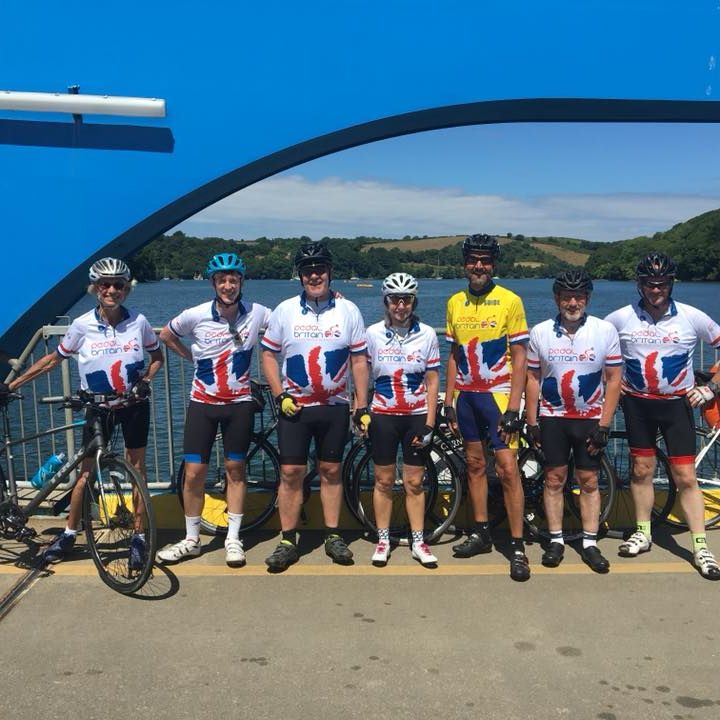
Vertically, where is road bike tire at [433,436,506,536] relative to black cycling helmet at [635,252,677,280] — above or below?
below

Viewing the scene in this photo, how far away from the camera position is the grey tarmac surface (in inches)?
Answer: 115

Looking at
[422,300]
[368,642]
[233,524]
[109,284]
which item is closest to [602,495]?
[368,642]

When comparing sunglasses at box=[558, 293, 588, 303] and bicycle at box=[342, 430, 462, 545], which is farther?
bicycle at box=[342, 430, 462, 545]

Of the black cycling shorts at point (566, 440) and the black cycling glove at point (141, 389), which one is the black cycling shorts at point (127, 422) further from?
the black cycling shorts at point (566, 440)

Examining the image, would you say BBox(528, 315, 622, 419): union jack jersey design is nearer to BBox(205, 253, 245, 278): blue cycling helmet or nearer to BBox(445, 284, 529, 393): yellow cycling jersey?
BBox(445, 284, 529, 393): yellow cycling jersey

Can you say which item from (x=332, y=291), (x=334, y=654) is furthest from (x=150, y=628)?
(x=332, y=291)

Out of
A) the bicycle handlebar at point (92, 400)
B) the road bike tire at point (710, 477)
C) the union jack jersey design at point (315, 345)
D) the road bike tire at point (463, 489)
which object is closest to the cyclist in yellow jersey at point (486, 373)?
the road bike tire at point (463, 489)

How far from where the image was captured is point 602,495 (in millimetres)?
5207

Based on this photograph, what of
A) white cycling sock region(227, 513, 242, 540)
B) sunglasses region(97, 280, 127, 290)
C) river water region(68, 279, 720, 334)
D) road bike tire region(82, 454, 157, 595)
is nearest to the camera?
road bike tire region(82, 454, 157, 595)

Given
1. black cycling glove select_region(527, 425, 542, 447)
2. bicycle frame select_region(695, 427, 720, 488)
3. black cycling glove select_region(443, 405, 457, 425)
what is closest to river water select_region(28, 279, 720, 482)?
black cycling glove select_region(443, 405, 457, 425)

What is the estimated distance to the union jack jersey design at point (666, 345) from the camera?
4426 mm

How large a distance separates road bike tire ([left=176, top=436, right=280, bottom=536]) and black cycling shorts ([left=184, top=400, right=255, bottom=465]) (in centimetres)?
50

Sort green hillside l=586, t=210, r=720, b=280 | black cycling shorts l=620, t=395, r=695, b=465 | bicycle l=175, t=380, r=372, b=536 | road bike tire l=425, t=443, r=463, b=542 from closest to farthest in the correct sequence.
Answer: black cycling shorts l=620, t=395, r=695, b=465 < road bike tire l=425, t=443, r=463, b=542 < bicycle l=175, t=380, r=372, b=536 < green hillside l=586, t=210, r=720, b=280

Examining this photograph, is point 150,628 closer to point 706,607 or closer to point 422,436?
point 422,436
